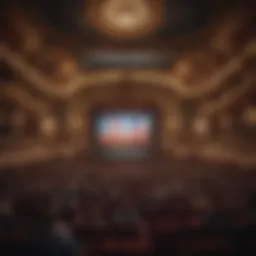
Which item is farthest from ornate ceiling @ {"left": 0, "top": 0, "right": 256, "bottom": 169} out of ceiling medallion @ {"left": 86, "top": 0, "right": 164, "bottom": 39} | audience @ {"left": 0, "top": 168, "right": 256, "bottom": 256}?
audience @ {"left": 0, "top": 168, "right": 256, "bottom": 256}

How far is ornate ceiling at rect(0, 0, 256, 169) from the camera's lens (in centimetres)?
179

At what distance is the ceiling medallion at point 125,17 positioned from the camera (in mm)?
1788

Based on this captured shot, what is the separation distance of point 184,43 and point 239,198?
636mm

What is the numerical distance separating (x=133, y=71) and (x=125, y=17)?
213 mm

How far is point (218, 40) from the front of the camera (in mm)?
1809

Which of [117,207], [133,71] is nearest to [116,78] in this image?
[133,71]

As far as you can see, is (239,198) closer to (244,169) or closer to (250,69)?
(244,169)

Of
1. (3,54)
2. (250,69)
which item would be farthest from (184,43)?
(3,54)

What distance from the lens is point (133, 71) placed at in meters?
1.80

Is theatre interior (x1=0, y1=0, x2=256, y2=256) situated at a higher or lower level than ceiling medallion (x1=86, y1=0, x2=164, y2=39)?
lower

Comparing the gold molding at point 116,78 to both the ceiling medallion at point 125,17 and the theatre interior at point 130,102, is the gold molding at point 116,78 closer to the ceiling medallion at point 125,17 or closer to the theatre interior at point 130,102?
the theatre interior at point 130,102

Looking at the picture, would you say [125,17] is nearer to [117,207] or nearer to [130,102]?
[130,102]

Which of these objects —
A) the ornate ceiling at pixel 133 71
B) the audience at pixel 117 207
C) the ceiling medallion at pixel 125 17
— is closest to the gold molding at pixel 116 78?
the ornate ceiling at pixel 133 71

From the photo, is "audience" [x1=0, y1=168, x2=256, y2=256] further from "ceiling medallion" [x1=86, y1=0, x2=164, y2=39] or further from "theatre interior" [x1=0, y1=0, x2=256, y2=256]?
"ceiling medallion" [x1=86, y1=0, x2=164, y2=39]
